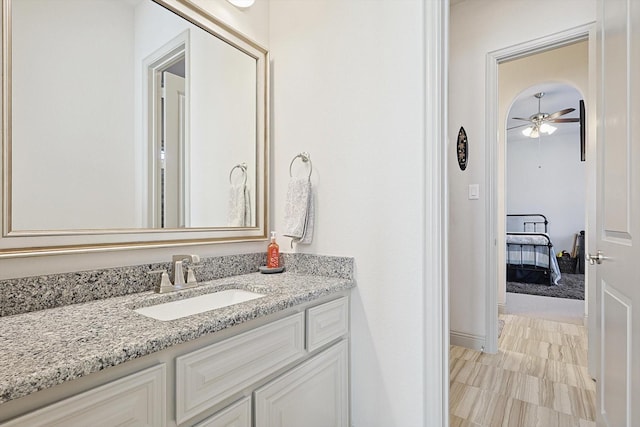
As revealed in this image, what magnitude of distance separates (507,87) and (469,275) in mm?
2599

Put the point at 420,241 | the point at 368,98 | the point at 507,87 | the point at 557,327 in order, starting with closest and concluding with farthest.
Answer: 1. the point at 420,241
2. the point at 368,98
3. the point at 557,327
4. the point at 507,87

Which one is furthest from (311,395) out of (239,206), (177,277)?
(239,206)

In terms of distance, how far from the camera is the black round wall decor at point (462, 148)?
8.78ft

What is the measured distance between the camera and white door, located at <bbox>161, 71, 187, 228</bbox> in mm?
1396

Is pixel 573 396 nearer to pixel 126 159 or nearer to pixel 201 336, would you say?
pixel 201 336

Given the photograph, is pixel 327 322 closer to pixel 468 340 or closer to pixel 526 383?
pixel 526 383

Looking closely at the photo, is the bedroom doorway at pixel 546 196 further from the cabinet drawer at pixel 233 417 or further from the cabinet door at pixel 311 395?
the cabinet drawer at pixel 233 417

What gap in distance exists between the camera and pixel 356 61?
1.56m

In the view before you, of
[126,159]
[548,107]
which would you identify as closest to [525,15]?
[126,159]

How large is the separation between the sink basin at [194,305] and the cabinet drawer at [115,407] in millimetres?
383

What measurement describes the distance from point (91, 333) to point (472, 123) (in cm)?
275

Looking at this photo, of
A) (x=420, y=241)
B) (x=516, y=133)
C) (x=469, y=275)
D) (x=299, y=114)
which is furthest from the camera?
(x=516, y=133)

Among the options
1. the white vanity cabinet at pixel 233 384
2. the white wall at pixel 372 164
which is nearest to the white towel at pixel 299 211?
the white wall at pixel 372 164

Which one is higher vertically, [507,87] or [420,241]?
[507,87]
